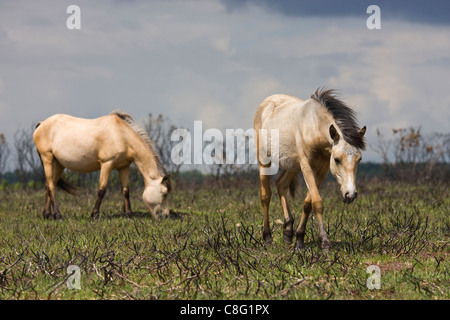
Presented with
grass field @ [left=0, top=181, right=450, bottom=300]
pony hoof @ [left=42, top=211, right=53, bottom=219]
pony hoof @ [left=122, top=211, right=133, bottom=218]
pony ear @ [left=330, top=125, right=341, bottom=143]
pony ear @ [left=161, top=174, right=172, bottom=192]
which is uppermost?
pony ear @ [left=330, top=125, right=341, bottom=143]

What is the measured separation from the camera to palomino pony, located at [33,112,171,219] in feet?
34.1

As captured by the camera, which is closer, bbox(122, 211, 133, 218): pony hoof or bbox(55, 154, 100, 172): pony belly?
bbox(122, 211, 133, 218): pony hoof

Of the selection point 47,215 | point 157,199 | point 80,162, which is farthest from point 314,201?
point 47,215

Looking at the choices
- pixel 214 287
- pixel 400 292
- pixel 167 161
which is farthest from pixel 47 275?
pixel 167 161

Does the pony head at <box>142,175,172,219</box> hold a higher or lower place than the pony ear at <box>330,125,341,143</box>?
lower

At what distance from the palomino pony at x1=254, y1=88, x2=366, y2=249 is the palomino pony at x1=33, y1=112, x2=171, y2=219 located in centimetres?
345

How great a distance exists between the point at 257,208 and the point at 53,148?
4272 mm

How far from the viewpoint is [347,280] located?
198 inches

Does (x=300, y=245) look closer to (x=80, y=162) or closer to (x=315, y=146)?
(x=315, y=146)

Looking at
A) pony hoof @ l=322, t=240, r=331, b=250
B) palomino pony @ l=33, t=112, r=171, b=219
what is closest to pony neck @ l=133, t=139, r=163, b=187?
palomino pony @ l=33, t=112, r=171, b=219

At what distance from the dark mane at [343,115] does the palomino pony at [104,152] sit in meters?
4.50

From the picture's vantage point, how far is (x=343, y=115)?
247 inches

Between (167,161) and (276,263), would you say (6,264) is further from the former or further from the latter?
(167,161)

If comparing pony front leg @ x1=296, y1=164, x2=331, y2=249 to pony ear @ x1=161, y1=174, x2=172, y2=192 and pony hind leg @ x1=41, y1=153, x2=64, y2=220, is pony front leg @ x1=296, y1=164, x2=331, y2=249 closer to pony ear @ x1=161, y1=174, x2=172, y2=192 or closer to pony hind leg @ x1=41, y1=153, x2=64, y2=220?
pony ear @ x1=161, y1=174, x2=172, y2=192
